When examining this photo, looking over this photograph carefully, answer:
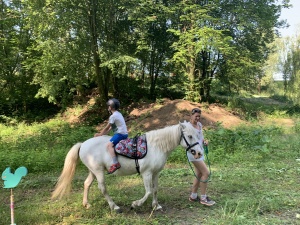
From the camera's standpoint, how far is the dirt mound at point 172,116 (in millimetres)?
14719

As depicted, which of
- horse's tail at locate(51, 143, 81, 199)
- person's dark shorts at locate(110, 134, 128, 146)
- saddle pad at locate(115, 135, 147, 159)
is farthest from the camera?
horse's tail at locate(51, 143, 81, 199)

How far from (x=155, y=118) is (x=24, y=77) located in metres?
11.7

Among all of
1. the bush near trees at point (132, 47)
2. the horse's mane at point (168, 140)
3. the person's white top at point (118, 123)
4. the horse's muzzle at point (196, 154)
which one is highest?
the bush near trees at point (132, 47)

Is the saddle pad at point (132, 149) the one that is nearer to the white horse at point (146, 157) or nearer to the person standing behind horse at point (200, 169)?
the white horse at point (146, 157)

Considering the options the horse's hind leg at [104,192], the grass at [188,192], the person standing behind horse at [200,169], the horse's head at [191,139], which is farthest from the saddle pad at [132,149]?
the grass at [188,192]

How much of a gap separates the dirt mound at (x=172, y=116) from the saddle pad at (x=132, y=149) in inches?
383

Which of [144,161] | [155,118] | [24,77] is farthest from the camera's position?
[24,77]

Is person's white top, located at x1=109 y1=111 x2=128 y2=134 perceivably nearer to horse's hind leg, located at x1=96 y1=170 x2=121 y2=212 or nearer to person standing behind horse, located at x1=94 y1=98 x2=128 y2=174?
person standing behind horse, located at x1=94 y1=98 x2=128 y2=174

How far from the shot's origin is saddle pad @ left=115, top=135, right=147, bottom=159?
15.0 feet

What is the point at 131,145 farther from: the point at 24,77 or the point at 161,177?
the point at 24,77

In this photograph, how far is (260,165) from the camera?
762 centimetres

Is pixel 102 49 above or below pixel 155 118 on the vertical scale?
above

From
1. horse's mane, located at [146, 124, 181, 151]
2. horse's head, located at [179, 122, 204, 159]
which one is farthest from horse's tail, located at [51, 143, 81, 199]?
horse's head, located at [179, 122, 204, 159]

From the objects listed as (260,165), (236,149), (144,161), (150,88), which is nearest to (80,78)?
(150,88)
